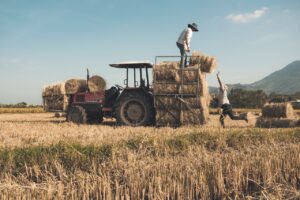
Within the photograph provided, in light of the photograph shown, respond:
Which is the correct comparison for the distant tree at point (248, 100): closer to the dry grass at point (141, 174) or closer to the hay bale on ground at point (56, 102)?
the hay bale on ground at point (56, 102)

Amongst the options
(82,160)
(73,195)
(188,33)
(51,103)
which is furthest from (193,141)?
(51,103)

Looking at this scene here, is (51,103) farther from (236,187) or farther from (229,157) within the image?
(236,187)

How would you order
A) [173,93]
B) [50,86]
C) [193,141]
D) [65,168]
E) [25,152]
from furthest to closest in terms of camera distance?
[50,86] → [173,93] → [193,141] → [25,152] → [65,168]

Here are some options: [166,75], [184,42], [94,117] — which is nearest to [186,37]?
[184,42]

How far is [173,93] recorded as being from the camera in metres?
12.7

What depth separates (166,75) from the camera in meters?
12.7

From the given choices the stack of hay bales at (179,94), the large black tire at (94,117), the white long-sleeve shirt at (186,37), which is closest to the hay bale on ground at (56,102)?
Answer: the large black tire at (94,117)

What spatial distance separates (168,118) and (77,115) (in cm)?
366

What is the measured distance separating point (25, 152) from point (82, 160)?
100 centimetres

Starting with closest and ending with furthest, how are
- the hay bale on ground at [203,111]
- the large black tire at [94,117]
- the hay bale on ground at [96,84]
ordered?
1. the hay bale on ground at [203,111]
2. the hay bale on ground at [96,84]
3. the large black tire at [94,117]

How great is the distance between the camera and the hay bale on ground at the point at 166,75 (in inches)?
495

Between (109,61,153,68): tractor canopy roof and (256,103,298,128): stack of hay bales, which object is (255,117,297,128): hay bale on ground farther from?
(109,61,153,68): tractor canopy roof

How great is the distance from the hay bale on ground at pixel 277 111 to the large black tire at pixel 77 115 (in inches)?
268

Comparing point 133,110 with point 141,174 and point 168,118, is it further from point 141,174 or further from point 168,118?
point 141,174
